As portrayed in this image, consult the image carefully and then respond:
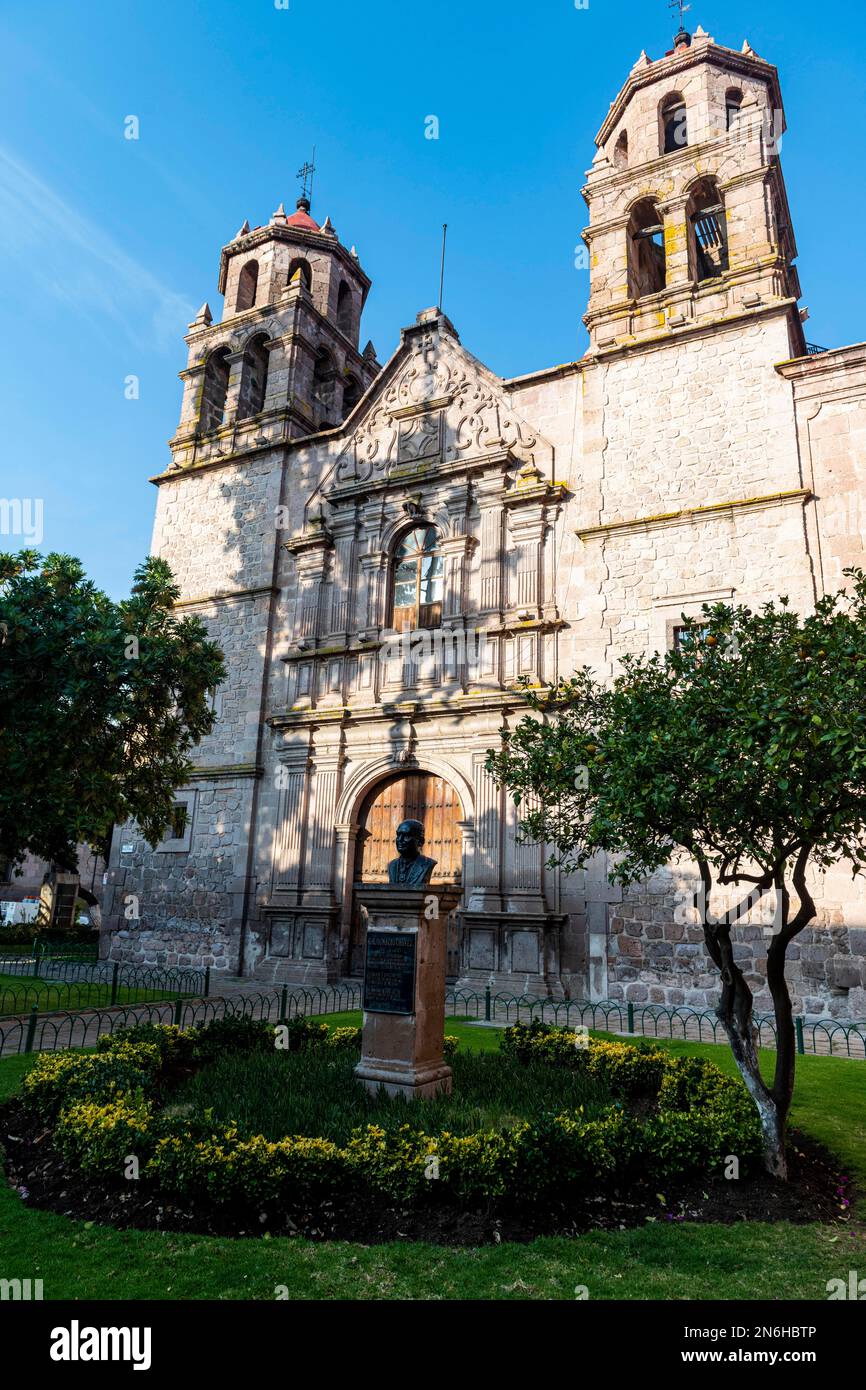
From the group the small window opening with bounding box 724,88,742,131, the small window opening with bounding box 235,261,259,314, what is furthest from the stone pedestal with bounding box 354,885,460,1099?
the small window opening with bounding box 235,261,259,314

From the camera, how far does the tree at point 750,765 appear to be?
570 cm

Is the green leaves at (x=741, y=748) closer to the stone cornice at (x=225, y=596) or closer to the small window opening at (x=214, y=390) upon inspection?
the stone cornice at (x=225, y=596)

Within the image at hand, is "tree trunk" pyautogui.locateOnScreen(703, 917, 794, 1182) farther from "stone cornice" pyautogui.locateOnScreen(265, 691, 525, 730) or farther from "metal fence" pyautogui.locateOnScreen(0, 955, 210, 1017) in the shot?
"stone cornice" pyautogui.locateOnScreen(265, 691, 525, 730)

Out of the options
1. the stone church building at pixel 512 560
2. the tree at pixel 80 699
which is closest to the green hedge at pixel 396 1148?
the tree at pixel 80 699

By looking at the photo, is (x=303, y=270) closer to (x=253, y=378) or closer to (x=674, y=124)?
(x=253, y=378)

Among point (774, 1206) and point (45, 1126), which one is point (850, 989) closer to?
point (774, 1206)

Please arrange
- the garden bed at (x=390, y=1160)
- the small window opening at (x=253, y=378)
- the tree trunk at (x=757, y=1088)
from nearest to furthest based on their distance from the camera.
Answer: the garden bed at (x=390, y=1160), the tree trunk at (x=757, y=1088), the small window opening at (x=253, y=378)

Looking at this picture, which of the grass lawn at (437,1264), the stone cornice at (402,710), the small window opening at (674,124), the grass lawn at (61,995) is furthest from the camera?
the small window opening at (674,124)

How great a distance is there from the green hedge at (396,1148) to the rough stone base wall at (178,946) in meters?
11.6

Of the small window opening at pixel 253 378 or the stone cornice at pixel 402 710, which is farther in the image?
the small window opening at pixel 253 378

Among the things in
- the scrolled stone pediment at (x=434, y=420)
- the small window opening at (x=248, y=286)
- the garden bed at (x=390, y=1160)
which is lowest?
the garden bed at (x=390, y=1160)

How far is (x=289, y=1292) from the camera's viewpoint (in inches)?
177

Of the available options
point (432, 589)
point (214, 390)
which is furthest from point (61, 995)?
point (214, 390)
